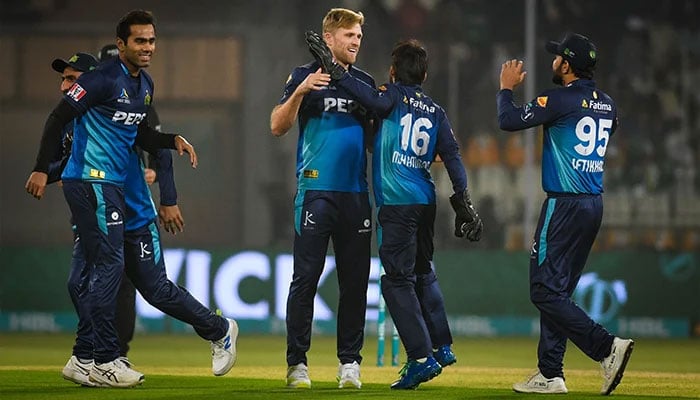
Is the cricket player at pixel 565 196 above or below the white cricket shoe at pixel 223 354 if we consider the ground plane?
above

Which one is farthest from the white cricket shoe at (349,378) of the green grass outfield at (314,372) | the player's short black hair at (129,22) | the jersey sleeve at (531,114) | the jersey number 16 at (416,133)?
the player's short black hair at (129,22)

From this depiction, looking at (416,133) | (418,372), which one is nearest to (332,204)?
(416,133)

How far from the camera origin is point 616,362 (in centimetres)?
797

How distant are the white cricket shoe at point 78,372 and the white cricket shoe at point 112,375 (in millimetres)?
85

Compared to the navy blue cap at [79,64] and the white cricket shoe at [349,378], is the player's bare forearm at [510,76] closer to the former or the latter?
the white cricket shoe at [349,378]

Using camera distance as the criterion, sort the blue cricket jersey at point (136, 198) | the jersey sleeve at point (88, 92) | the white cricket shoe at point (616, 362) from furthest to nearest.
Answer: the blue cricket jersey at point (136, 198) < the jersey sleeve at point (88, 92) < the white cricket shoe at point (616, 362)

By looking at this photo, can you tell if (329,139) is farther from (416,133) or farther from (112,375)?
(112,375)

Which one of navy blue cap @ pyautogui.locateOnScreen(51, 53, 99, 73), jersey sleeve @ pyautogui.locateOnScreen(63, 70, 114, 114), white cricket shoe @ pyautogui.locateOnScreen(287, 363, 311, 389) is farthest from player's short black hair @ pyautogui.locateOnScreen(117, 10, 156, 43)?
white cricket shoe @ pyautogui.locateOnScreen(287, 363, 311, 389)

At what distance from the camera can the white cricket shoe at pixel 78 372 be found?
833 centimetres

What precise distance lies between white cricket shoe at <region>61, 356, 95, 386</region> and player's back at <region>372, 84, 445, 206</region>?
200 centimetres

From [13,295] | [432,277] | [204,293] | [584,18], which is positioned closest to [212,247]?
[204,293]

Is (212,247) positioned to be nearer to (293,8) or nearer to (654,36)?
(293,8)

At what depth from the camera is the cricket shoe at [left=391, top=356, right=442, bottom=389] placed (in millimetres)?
8164

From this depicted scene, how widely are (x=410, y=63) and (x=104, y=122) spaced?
186 centimetres
